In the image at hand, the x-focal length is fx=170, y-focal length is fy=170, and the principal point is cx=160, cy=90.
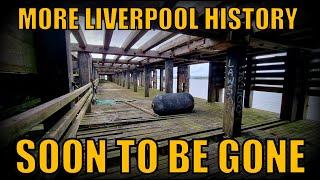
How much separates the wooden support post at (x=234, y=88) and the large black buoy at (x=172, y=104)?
2.92 meters

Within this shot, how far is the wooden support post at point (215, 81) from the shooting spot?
12414 mm

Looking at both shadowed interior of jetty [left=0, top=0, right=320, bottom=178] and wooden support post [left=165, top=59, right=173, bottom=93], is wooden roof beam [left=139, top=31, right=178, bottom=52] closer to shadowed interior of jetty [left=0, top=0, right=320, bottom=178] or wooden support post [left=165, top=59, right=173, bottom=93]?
shadowed interior of jetty [left=0, top=0, right=320, bottom=178]

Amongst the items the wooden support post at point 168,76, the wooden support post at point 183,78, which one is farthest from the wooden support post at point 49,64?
the wooden support post at point 183,78

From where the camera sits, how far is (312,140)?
5.06 m

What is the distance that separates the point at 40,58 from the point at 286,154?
558 centimetres

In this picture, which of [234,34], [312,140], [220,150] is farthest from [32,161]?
[312,140]

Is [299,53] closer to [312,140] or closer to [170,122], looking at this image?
[312,140]

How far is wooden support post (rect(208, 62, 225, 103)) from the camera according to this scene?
489 inches

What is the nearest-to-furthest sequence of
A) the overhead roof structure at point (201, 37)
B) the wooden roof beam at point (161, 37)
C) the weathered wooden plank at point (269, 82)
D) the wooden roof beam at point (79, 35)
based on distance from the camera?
the overhead roof structure at point (201, 37), the wooden roof beam at point (79, 35), the wooden roof beam at point (161, 37), the weathered wooden plank at point (269, 82)

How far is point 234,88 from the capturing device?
4.93 m

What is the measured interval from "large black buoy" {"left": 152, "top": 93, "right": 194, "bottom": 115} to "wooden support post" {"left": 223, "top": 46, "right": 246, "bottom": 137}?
9.58 feet

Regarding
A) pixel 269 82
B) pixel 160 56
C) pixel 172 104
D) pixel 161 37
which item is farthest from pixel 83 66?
pixel 269 82

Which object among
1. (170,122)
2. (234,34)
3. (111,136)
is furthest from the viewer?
(170,122)

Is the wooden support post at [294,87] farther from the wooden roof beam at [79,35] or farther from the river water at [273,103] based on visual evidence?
the wooden roof beam at [79,35]
